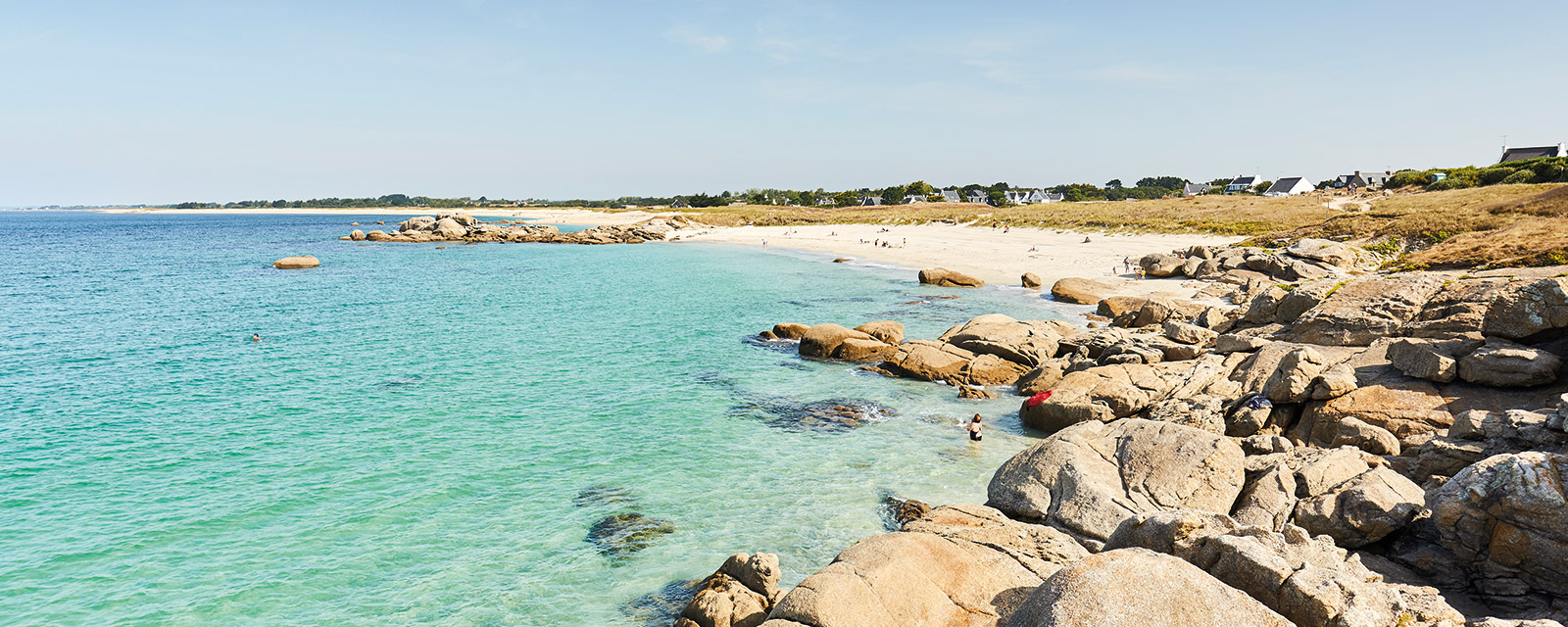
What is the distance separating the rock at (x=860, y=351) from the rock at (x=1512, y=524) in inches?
745

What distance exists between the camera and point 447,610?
1145cm

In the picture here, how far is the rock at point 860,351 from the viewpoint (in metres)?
27.5

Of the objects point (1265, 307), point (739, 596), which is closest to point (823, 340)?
point (1265, 307)

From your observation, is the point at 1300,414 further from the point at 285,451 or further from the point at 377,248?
the point at 377,248

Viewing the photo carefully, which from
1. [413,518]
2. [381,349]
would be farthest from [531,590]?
[381,349]

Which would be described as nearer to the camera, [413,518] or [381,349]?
[413,518]

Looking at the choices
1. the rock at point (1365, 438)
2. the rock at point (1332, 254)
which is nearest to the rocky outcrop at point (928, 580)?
the rock at point (1365, 438)

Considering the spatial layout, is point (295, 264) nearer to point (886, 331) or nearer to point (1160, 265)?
point (886, 331)

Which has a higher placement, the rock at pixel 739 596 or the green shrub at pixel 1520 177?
the green shrub at pixel 1520 177

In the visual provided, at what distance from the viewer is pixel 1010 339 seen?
25406mm

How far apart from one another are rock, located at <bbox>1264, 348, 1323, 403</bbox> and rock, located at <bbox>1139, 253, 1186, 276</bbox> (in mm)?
30908

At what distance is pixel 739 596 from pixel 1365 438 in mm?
11373

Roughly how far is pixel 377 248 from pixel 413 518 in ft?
277

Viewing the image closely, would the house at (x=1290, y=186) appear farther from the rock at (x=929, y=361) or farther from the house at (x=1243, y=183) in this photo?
the rock at (x=929, y=361)
